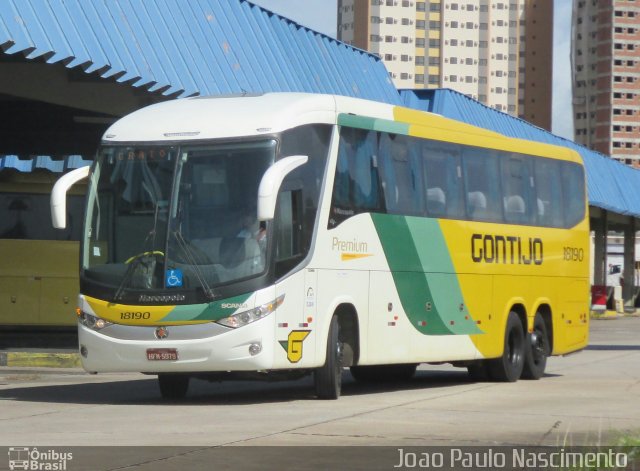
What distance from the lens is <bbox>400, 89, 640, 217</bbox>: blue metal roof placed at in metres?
39.9

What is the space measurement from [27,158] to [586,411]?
1872 cm

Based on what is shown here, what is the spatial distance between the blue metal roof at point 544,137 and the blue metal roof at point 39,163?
37.7 ft

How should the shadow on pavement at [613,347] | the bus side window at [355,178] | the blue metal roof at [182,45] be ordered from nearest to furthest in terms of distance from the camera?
the bus side window at [355,178]
the blue metal roof at [182,45]
the shadow on pavement at [613,347]

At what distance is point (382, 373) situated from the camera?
67.9ft

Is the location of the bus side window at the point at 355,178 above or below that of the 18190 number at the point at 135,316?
above

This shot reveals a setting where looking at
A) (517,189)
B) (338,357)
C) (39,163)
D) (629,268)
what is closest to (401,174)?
(338,357)

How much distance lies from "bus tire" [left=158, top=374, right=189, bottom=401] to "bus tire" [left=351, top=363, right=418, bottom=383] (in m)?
3.94

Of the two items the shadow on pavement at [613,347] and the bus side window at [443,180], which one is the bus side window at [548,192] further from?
the shadow on pavement at [613,347]

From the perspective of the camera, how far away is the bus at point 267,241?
49.3 ft

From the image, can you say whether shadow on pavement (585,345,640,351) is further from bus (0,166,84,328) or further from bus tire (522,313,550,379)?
bus (0,166,84,328)

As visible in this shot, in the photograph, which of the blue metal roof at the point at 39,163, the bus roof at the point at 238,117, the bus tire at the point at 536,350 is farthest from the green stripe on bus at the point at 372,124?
the blue metal roof at the point at 39,163

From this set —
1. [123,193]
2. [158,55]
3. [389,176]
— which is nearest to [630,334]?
[158,55]

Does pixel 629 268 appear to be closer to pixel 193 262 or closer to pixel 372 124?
pixel 372 124

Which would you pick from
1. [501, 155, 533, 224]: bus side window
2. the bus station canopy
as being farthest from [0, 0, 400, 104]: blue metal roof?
[501, 155, 533, 224]: bus side window
